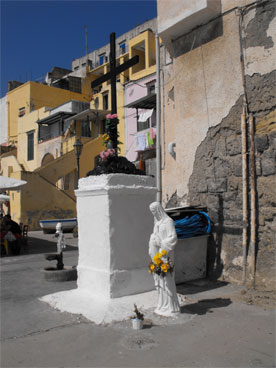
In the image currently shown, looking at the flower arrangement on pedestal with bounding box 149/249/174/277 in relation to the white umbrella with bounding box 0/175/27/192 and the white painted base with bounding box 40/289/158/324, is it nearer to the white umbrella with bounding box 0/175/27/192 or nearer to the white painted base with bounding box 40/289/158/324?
the white painted base with bounding box 40/289/158/324

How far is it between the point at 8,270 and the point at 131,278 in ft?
17.1

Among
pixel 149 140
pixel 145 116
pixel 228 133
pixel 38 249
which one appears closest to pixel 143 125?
pixel 145 116

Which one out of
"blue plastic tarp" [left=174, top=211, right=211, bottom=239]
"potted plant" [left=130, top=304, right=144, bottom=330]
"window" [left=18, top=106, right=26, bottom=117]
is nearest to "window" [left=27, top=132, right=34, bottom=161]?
"window" [left=18, top=106, right=26, bottom=117]

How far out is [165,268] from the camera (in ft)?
16.6

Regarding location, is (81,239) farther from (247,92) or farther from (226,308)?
(247,92)

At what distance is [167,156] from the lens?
11.4m

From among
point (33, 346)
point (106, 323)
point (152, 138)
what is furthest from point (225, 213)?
point (152, 138)

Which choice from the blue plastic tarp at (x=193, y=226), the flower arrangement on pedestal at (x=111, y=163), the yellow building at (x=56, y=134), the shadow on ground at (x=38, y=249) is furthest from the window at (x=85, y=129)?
the flower arrangement on pedestal at (x=111, y=163)

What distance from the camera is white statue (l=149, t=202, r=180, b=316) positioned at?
5160mm

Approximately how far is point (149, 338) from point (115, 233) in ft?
5.90

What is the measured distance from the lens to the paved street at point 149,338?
152 inches

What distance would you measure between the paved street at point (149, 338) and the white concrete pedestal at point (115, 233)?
696mm

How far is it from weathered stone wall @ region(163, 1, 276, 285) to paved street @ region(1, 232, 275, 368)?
1371 mm

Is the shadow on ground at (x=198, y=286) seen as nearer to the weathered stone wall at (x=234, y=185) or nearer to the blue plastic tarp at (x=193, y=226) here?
the weathered stone wall at (x=234, y=185)
